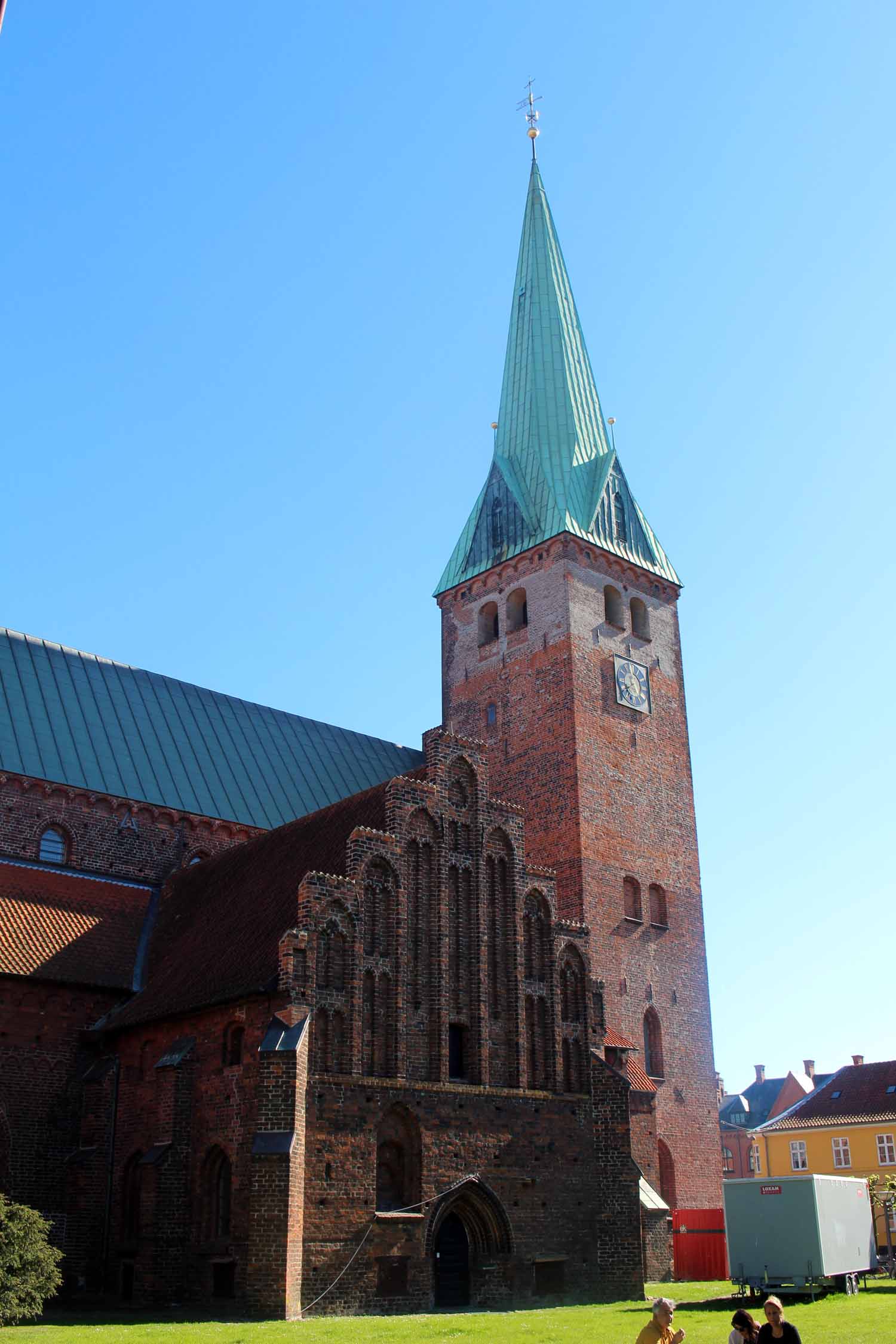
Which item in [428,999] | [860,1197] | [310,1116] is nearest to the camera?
[310,1116]

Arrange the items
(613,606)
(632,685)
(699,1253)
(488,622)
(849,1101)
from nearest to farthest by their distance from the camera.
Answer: (699,1253), (632,685), (613,606), (488,622), (849,1101)

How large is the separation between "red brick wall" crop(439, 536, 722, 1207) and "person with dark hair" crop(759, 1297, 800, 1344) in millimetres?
23462

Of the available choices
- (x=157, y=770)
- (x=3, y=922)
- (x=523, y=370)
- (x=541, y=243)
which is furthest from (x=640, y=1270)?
(x=541, y=243)

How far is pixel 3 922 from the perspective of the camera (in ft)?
91.5

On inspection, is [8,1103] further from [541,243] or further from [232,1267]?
[541,243]

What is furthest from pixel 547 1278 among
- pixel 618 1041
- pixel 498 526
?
pixel 498 526

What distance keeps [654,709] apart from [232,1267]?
2285 centimetres

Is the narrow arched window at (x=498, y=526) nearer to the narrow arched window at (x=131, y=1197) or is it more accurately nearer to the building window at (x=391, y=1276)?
the narrow arched window at (x=131, y=1197)

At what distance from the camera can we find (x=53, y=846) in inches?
1270

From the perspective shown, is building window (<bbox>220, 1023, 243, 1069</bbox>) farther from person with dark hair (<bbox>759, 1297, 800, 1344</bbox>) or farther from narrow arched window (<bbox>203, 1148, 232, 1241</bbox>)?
person with dark hair (<bbox>759, 1297, 800, 1344</bbox>)

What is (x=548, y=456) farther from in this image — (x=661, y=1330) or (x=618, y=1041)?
(x=661, y=1330)

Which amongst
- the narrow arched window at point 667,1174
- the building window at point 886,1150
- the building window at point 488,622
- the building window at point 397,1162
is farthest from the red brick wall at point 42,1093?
the building window at point 886,1150

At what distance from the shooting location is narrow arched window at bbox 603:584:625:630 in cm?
4103

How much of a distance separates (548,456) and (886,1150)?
3380 centimetres
